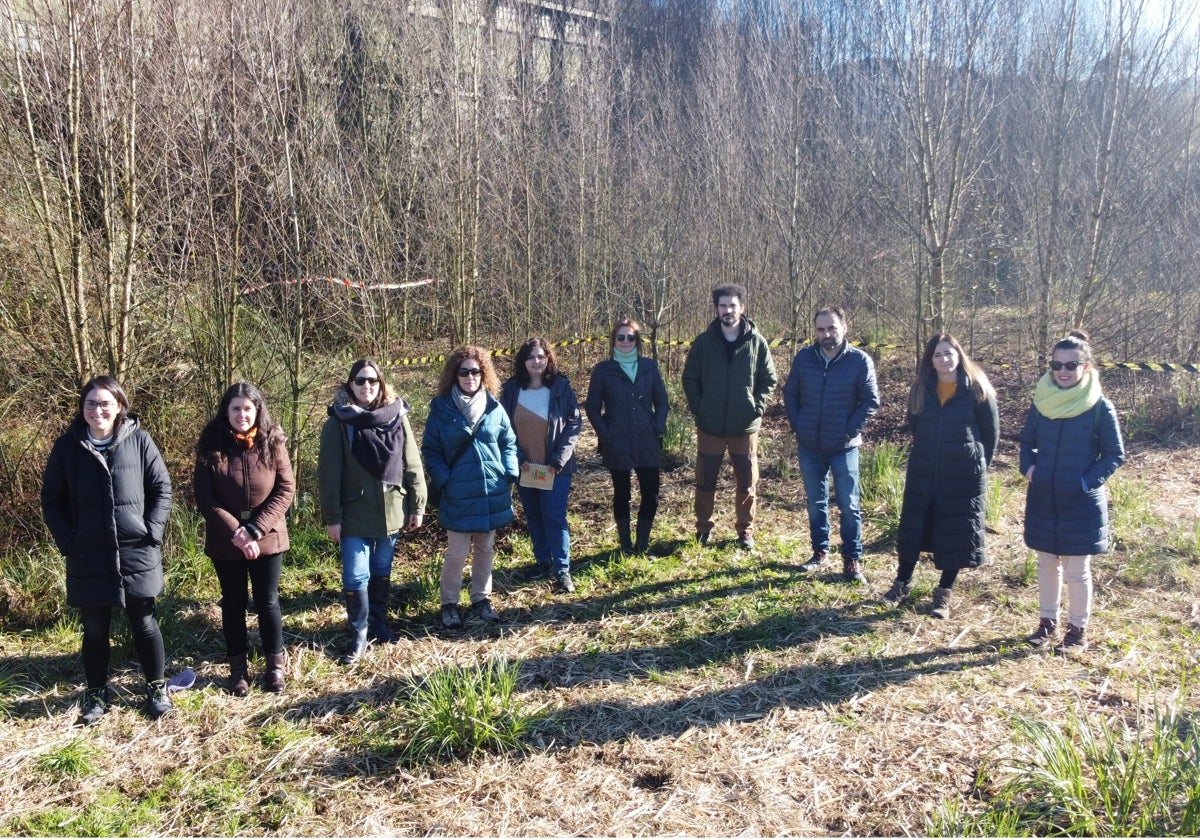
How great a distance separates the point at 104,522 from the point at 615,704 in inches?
101

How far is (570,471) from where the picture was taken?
529cm

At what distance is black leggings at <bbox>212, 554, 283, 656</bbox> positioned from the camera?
4141 millimetres

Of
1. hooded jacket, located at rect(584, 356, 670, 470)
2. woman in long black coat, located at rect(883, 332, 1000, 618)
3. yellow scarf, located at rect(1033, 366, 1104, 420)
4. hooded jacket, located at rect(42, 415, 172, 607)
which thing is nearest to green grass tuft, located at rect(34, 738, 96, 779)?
hooded jacket, located at rect(42, 415, 172, 607)

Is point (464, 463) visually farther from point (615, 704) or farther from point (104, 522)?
point (104, 522)

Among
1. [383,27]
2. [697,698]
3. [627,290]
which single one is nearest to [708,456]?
[697,698]

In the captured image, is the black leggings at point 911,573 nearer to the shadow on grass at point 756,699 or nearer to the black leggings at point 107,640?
the shadow on grass at point 756,699

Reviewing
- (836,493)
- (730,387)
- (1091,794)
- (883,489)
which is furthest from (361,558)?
(883,489)

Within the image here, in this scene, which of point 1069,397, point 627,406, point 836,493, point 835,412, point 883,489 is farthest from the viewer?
point 883,489

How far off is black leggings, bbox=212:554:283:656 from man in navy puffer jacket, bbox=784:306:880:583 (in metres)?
3.33

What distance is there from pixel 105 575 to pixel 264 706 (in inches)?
38.4

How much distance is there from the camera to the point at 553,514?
17.4 ft

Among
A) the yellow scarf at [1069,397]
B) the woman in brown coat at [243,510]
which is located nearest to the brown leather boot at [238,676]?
the woman in brown coat at [243,510]

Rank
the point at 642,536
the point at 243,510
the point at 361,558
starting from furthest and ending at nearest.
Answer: the point at 642,536, the point at 361,558, the point at 243,510

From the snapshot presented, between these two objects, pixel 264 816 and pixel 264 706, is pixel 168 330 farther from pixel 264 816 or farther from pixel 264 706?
pixel 264 816
